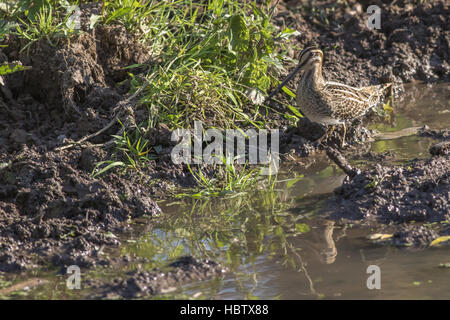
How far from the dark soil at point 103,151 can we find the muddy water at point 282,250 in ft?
0.67

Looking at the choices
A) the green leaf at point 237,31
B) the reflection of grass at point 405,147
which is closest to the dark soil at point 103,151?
the reflection of grass at point 405,147

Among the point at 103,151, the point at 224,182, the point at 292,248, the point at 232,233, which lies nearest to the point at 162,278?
the point at 232,233

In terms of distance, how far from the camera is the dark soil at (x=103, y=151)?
5281 millimetres

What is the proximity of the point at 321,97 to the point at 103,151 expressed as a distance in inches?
94.8

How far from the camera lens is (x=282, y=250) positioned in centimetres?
510

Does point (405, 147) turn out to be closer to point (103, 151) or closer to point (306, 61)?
point (306, 61)

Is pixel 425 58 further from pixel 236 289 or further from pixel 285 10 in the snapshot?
pixel 236 289

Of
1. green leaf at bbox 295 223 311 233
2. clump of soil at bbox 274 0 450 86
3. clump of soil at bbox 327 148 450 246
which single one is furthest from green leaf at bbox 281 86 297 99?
green leaf at bbox 295 223 311 233

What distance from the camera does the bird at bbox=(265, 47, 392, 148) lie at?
23.7ft

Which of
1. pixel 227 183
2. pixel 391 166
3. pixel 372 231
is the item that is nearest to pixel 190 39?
pixel 227 183

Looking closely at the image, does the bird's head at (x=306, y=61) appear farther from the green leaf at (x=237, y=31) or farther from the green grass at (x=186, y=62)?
the green leaf at (x=237, y=31)

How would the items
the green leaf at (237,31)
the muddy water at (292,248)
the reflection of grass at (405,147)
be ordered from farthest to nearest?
1. the green leaf at (237,31)
2. the reflection of grass at (405,147)
3. the muddy water at (292,248)

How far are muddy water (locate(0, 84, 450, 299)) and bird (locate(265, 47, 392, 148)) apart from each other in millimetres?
639

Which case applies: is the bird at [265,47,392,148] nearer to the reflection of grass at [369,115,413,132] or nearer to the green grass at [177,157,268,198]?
the reflection of grass at [369,115,413,132]
